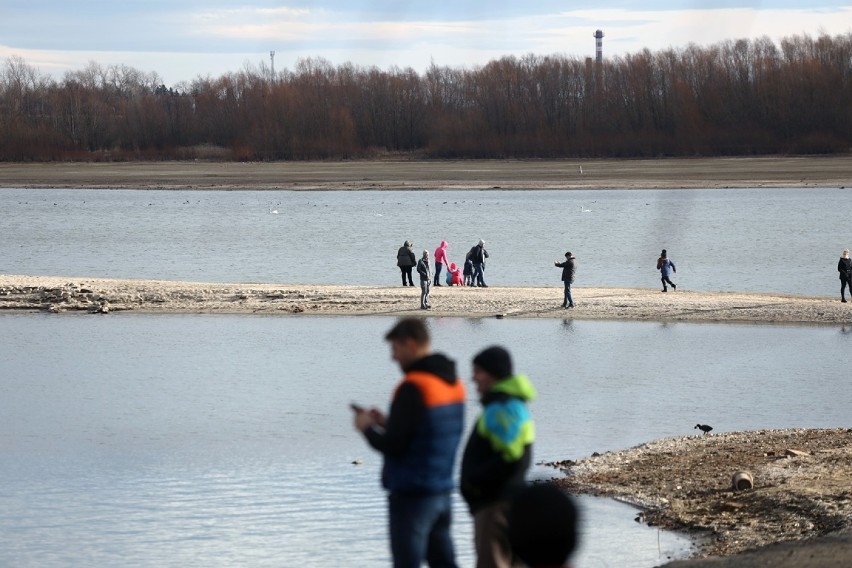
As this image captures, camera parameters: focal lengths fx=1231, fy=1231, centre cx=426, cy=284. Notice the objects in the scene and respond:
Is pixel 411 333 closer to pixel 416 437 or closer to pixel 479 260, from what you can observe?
pixel 416 437

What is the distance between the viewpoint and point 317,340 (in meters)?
23.3

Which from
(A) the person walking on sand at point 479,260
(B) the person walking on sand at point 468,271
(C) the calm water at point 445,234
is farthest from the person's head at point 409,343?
(C) the calm water at point 445,234

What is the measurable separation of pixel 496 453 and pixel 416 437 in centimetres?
39

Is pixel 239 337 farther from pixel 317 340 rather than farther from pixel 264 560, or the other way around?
→ pixel 264 560

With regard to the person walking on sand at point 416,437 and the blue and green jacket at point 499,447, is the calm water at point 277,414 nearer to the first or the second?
the person walking on sand at point 416,437

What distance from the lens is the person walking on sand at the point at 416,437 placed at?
569cm

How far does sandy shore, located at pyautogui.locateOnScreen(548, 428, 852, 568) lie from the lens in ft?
30.3

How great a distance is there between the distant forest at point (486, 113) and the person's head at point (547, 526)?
8855cm

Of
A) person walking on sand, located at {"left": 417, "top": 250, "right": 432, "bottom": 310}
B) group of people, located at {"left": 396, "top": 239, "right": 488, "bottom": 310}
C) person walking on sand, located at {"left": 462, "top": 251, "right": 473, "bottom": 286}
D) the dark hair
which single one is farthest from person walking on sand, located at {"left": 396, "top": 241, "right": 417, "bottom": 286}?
the dark hair

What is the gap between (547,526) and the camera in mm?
3746

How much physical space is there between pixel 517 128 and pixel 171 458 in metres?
88.2

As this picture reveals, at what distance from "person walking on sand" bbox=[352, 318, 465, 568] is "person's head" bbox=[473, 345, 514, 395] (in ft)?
0.38

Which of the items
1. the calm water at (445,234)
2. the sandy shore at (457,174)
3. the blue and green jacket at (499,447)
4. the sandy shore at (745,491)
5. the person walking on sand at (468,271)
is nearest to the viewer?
the blue and green jacket at (499,447)

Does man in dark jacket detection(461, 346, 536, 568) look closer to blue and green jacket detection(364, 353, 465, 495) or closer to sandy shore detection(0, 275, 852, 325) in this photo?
blue and green jacket detection(364, 353, 465, 495)
